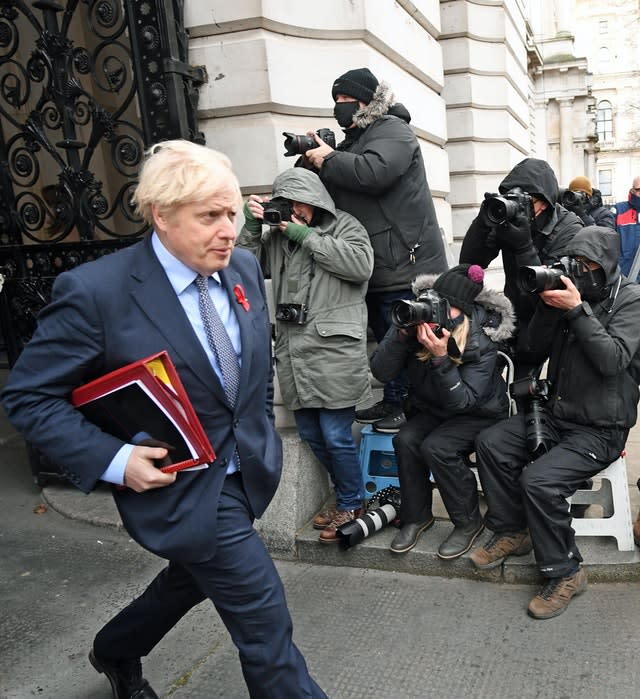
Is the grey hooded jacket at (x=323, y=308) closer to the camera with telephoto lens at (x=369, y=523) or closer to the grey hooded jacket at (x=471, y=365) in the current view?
the grey hooded jacket at (x=471, y=365)

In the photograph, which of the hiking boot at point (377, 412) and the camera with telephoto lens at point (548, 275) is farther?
the hiking boot at point (377, 412)

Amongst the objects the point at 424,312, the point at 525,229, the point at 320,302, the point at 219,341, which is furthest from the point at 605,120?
the point at 219,341

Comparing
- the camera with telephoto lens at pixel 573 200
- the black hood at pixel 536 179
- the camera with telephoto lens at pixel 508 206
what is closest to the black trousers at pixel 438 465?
the camera with telephoto lens at pixel 508 206

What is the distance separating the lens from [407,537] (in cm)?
358

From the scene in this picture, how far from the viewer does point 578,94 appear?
18016 millimetres

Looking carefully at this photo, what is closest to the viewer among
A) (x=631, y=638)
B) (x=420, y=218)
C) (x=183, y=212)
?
(x=183, y=212)

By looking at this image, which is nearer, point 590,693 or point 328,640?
point 590,693

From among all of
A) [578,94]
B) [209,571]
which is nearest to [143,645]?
[209,571]

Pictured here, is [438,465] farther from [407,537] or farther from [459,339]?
[459,339]

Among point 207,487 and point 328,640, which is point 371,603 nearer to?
point 328,640

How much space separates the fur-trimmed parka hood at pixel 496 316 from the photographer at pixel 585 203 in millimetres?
3334

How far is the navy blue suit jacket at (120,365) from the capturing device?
6.19 ft

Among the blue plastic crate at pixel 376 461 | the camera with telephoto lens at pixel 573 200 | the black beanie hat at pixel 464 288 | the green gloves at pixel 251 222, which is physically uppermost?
the green gloves at pixel 251 222

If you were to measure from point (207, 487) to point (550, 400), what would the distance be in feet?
6.62
